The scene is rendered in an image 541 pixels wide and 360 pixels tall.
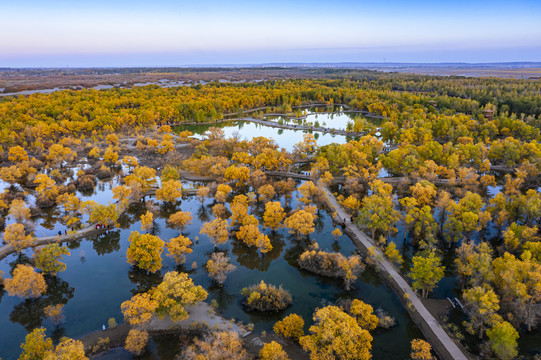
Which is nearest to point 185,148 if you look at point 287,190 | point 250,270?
point 287,190

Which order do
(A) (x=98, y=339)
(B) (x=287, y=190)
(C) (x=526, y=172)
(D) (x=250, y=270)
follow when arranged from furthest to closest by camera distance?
(C) (x=526, y=172) → (B) (x=287, y=190) → (D) (x=250, y=270) → (A) (x=98, y=339)

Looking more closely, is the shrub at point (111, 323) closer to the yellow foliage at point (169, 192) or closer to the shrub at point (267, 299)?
the shrub at point (267, 299)

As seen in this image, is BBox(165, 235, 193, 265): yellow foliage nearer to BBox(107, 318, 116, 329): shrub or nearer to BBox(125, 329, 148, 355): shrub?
BBox(107, 318, 116, 329): shrub

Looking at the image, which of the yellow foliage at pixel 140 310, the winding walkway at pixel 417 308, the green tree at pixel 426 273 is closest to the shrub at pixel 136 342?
the yellow foliage at pixel 140 310

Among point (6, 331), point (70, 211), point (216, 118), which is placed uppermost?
point (216, 118)

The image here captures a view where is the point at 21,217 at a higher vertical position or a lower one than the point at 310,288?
higher

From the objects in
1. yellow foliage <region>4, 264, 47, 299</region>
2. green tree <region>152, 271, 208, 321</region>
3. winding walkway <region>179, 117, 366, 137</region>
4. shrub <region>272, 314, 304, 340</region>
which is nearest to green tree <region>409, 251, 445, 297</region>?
shrub <region>272, 314, 304, 340</region>

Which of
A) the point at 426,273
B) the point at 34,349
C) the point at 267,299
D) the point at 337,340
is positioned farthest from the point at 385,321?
the point at 34,349

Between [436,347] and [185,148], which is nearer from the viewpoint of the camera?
[436,347]

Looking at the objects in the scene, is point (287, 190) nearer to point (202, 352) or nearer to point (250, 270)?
point (250, 270)
